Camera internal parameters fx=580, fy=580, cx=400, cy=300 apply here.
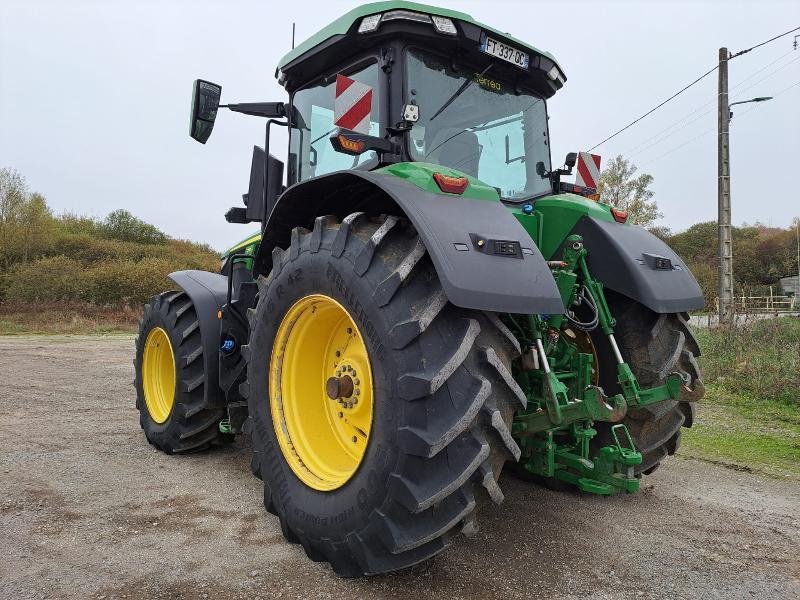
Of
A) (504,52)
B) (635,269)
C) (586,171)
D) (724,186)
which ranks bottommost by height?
(635,269)

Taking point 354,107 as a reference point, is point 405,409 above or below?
below

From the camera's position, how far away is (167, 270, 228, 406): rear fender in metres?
3.81

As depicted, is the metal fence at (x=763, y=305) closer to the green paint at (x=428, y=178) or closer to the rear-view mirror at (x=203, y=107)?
the green paint at (x=428, y=178)

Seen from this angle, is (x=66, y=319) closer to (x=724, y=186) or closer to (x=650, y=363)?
(x=724, y=186)

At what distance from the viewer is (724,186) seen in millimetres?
11000

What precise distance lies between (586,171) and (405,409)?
242 centimetres

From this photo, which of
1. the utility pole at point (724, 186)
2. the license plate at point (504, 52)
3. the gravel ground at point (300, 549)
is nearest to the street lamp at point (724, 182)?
the utility pole at point (724, 186)

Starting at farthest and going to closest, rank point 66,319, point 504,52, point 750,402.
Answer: point 66,319, point 750,402, point 504,52

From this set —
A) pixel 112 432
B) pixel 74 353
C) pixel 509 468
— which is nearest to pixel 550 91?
pixel 509 468

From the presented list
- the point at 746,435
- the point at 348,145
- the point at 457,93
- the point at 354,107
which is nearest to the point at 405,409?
the point at 348,145

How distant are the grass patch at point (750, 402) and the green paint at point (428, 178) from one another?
2947 millimetres

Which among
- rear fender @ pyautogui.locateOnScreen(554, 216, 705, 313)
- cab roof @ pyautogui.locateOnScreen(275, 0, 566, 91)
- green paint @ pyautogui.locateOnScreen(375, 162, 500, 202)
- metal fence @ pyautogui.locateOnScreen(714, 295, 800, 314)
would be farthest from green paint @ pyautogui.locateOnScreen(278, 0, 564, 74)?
metal fence @ pyautogui.locateOnScreen(714, 295, 800, 314)

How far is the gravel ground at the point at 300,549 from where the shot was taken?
2.23 meters

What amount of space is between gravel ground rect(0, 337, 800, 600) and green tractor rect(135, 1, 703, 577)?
22cm
